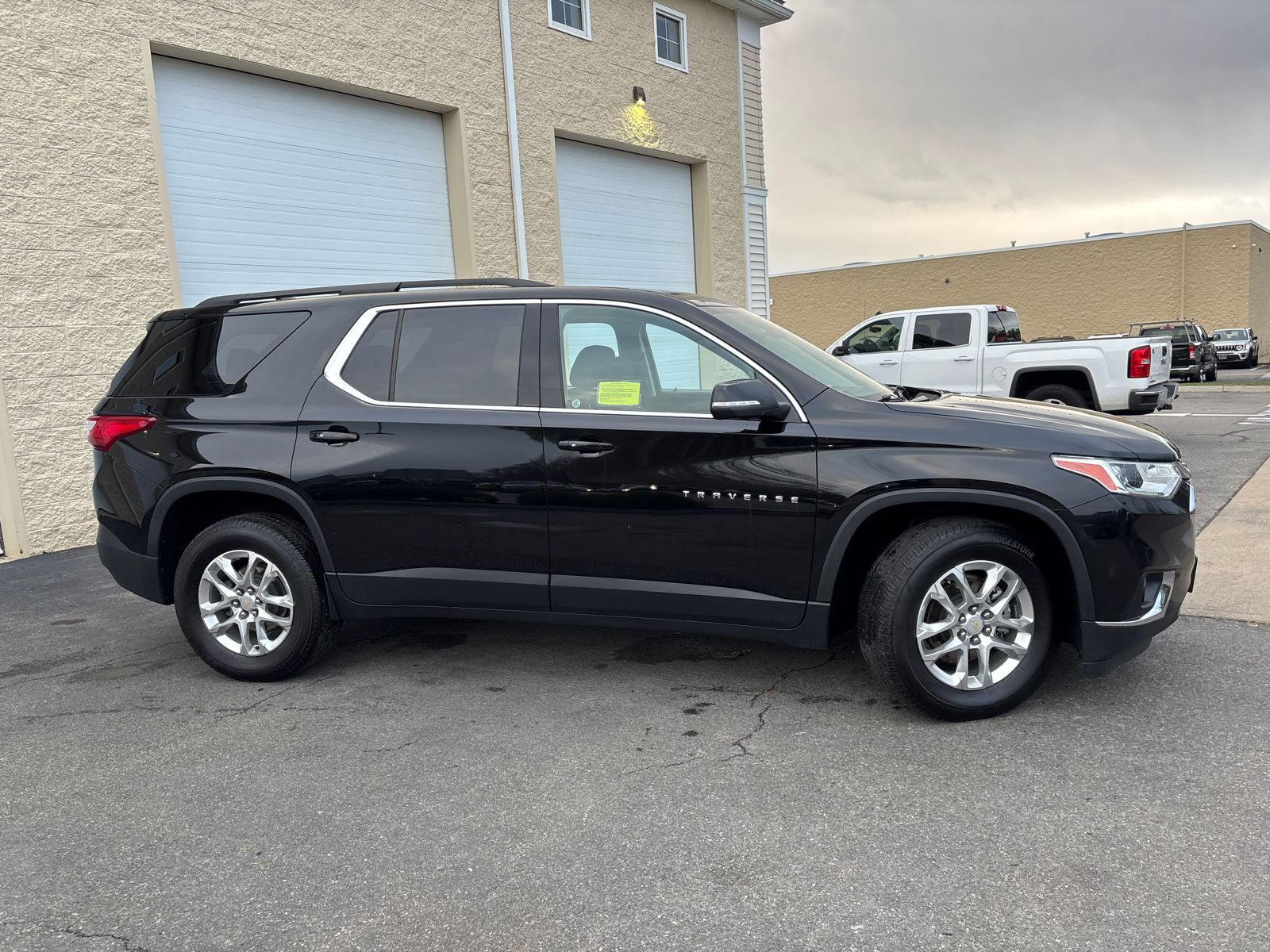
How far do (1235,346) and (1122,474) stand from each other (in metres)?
35.3

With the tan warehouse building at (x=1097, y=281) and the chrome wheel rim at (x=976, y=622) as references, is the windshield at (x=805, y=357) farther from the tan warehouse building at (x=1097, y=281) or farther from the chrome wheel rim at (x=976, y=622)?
the tan warehouse building at (x=1097, y=281)

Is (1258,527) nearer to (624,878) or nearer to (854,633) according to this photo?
(854,633)

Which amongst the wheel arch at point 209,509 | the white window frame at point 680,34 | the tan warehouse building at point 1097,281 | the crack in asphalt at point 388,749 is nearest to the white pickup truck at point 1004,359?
the white window frame at point 680,34

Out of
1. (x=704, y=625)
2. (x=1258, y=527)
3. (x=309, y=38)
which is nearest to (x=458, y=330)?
(x=704, y=625)

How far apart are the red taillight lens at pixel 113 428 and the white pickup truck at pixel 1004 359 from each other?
26.2 feet

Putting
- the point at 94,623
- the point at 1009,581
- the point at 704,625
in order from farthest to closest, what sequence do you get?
the point at 94,623 < the point at 704,625 < the point at 1009,581

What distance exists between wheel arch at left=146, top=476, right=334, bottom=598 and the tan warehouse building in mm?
40580

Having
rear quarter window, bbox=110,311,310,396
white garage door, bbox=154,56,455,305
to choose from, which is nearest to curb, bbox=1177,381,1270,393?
white garage door, bbox=154,56,455,305

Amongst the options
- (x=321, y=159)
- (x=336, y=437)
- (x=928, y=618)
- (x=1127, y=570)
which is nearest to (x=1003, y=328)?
(x=321, y=159)

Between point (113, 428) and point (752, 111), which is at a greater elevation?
point (752, 111)

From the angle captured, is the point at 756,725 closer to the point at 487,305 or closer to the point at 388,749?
the point at 388,749

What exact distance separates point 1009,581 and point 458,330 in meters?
2.61

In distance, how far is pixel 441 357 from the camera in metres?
4.33

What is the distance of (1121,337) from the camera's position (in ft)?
38.9
